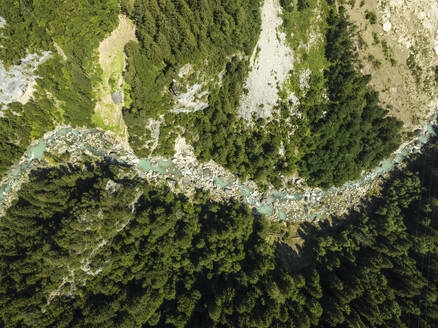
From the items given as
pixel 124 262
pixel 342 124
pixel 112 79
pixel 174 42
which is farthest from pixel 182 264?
pixel 342 124

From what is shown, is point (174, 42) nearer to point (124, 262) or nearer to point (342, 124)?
point (342, 124)

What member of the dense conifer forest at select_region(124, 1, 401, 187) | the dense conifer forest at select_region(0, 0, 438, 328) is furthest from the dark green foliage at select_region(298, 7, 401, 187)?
the dense conifer forest at select_region(0, 0, 438, 328)

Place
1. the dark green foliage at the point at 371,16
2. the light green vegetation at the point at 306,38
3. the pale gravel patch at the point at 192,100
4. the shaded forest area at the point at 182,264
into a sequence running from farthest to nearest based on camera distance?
the dark green foliage at the point at 371,16
the light green vegetation at the point at 306,38
the pale gravel patch at the point at 192,100
the shaded forest area at the point at 182,264

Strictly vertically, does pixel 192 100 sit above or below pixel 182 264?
above

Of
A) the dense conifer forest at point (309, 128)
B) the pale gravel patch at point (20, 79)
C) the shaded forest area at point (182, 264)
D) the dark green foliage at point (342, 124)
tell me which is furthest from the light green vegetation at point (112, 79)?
the dark green foliage at point (342, 124)

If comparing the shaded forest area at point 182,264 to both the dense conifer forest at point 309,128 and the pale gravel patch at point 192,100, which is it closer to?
the dense conifer forest at point 309,128

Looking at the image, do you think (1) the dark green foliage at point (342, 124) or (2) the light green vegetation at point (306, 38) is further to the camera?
(1) the dark green foliage at point (342, 124)

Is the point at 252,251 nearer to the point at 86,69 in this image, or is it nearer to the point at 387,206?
the point at 387,206
